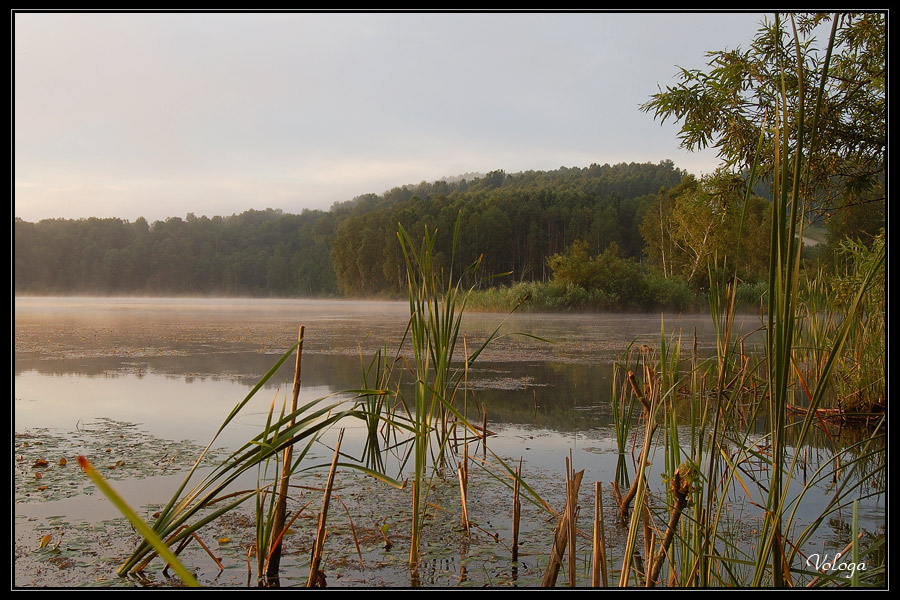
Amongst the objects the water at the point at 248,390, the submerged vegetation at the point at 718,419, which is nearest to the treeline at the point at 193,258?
the water at the point at 248,390

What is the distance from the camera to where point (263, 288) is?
58406 millimetres

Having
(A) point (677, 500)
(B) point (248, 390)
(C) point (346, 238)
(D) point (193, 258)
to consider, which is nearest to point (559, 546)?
(A) point (677, 500)

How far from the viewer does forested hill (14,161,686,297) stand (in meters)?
40.7

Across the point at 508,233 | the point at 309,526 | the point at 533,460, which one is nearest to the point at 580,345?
the point at 533,460

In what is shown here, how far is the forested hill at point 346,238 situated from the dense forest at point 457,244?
0.10 metres

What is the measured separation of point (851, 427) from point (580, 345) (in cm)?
502

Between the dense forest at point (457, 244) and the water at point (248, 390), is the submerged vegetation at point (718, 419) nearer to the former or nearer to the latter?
the water at point (248, 390)

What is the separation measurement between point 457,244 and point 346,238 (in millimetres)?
23896

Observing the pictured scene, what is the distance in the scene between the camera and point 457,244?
70.9 ft

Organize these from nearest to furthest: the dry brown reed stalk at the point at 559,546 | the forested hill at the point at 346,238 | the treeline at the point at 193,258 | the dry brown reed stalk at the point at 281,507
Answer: the dry brown reed stalk at the point at 559,546, the dry brown reed stalk at the point at 281,507, the forested hill at the point at 346,238, the treeline at the point at 193,258

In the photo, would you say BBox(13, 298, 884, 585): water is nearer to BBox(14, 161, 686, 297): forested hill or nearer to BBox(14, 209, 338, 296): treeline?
BBox(14, 161, 686, 297): forested hill

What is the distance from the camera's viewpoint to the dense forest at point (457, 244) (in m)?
22.0

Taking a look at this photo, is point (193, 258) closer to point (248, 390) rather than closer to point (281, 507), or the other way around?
point (248, 390)

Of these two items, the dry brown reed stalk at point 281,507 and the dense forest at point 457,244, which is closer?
the dry brown reed stalk at point 281,507
